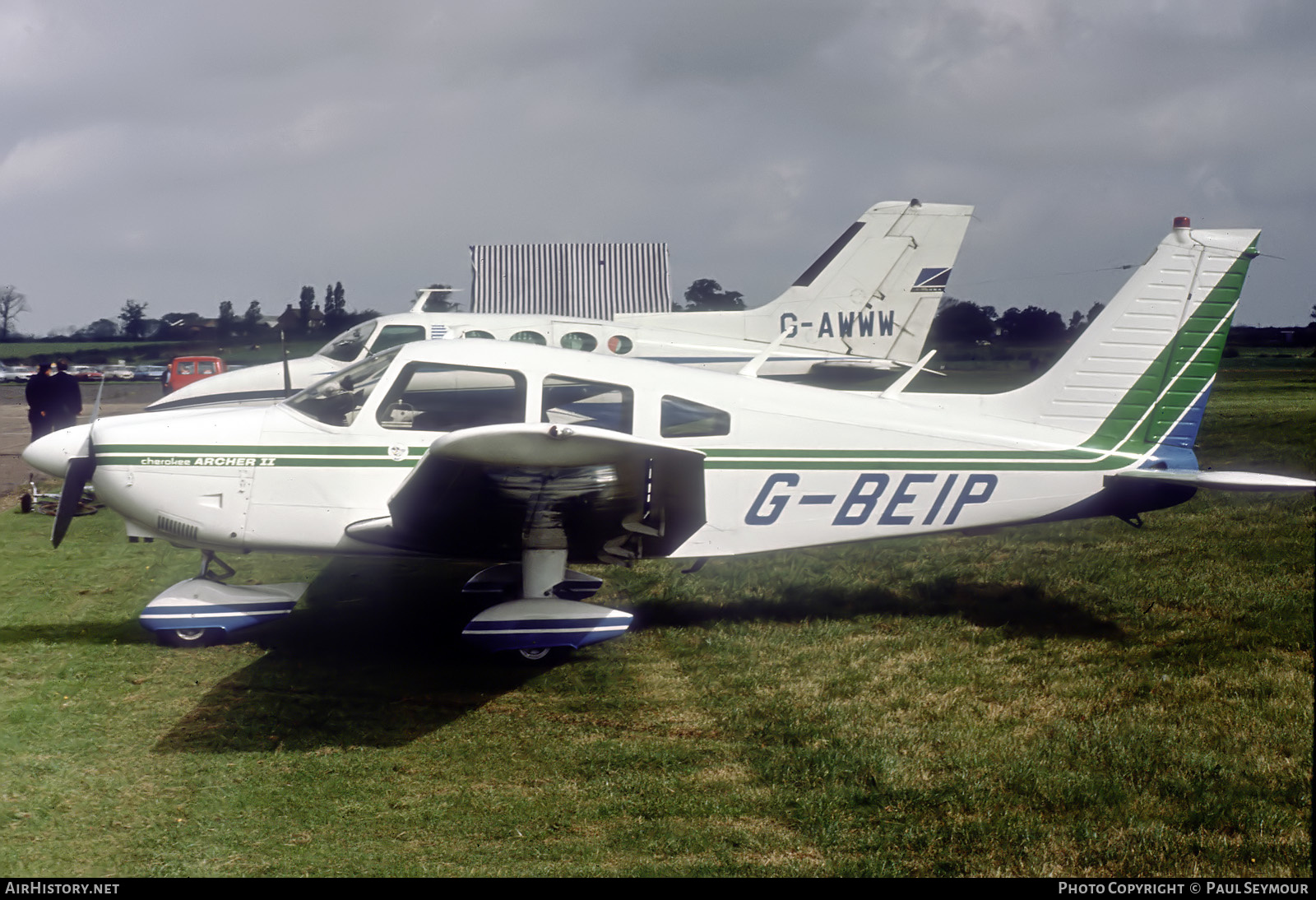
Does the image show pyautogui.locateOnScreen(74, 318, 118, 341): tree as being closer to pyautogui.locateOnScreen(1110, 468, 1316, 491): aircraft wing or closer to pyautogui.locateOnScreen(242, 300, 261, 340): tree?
pyautogui.locateOnScreen(242, 300, 261, 340): tree

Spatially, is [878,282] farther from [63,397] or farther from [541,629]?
[63,397]

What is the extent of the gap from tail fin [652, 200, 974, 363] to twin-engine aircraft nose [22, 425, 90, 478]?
8.86 metres

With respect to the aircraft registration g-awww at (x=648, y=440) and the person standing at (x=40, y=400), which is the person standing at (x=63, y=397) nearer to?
the person standing at (x=40, y=400)

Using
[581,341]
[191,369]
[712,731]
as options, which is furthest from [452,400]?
[191,369]

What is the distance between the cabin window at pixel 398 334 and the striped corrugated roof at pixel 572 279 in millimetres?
6833

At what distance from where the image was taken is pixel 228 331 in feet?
46.8

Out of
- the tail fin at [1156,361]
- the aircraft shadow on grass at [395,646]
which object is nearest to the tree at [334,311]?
the aircraft shadow on grass at [395,646]

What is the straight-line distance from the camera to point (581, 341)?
11688mm

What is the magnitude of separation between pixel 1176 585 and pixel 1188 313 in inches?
80.4

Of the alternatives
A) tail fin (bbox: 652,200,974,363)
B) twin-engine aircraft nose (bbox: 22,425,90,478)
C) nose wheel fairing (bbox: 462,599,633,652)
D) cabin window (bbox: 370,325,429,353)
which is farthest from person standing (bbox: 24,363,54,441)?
tail fin (bbox: 652,200,974,363)

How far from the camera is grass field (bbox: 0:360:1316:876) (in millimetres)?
3723

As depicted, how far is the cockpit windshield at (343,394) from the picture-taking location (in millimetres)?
6074

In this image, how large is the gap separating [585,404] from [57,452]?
338 centimetres

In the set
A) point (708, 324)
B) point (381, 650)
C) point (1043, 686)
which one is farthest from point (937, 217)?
point (381, 650)
